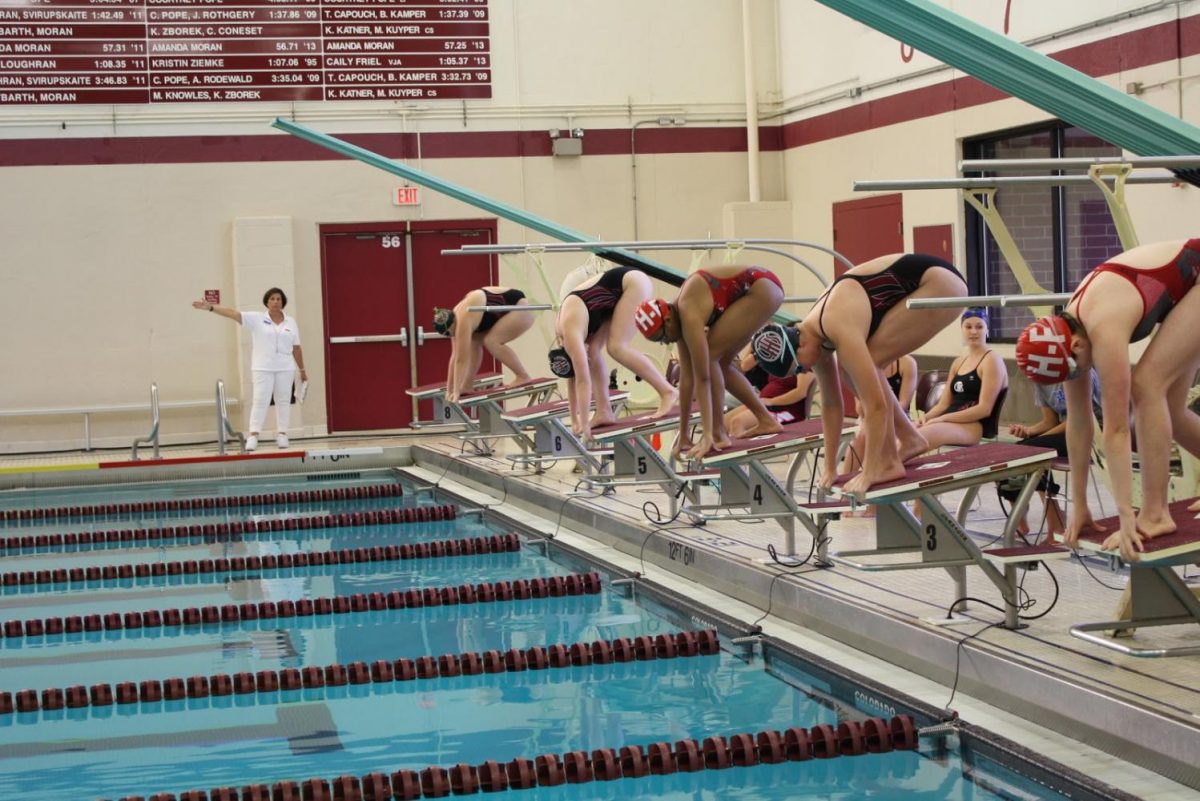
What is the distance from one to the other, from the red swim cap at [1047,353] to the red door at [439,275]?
40.5 feet

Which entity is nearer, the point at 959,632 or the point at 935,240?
the point at 959,632

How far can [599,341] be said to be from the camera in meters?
9.60

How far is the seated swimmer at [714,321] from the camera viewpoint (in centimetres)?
732

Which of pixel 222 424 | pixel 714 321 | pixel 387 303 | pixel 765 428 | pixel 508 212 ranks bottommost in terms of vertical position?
pixel 222 424

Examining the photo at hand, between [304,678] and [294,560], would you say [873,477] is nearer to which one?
[304,678]

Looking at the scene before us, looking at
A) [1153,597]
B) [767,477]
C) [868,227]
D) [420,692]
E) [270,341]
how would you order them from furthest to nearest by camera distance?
1. [868,227]
2. [270,341]
3. [767,477]
4. [420,692]
5. [1153,597]

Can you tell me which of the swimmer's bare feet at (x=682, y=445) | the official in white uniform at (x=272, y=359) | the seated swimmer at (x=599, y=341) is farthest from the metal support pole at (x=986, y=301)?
the official in white uniform at (x=272, y=359)

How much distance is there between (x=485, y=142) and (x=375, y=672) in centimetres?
1089

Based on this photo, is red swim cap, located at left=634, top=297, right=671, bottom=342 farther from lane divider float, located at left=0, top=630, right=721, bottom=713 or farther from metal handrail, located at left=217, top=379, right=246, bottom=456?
metal handrail, located at left=217, top=379, right=246, bottom=456

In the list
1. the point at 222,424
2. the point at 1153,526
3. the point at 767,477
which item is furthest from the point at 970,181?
the point at 222,424

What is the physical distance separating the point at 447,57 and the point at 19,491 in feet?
21.0

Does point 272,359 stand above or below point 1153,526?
above

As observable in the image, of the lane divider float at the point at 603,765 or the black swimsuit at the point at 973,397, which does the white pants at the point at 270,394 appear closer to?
the black swimsuit at the point at 973,397

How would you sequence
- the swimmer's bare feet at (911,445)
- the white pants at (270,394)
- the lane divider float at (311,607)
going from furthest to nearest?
the white pants at (270,394)
the lane divider float at (311,607)
the swimmer's bare feet at (911,445)
